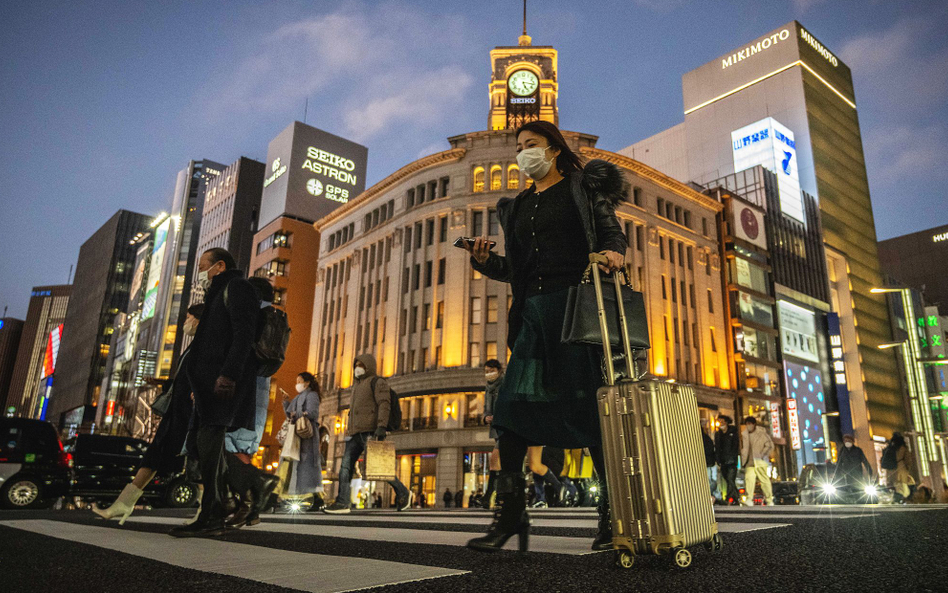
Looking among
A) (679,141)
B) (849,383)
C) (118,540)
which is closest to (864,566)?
(118,540)

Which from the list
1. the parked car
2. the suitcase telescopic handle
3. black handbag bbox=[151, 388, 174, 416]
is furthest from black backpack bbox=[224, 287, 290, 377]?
the parked car

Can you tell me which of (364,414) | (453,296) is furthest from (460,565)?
(453,296)

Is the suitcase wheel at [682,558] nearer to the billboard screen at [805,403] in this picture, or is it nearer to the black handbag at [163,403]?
the black handbag at [163,403]

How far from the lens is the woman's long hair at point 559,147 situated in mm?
3162

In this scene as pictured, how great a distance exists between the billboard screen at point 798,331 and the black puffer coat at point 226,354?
52283 mm

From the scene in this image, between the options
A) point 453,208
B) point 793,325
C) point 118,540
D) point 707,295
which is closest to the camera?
point 118,540

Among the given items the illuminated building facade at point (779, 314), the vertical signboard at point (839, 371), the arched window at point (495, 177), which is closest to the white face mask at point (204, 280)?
the arched window at point (495, 177)

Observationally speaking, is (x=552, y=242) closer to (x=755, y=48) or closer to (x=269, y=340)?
(x=269, y=340)

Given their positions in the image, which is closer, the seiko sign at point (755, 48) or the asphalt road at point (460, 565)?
the asphalt road at point (460, 565)

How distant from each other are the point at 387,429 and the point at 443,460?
27.4 meters

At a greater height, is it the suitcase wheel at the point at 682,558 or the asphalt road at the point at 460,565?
the suitcase wheel at the point at 682,558

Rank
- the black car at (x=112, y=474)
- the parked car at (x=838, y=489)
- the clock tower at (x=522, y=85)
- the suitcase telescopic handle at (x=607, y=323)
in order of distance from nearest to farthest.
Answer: the suitcase telescopic handle at (x=607, y=323) → the parked car at (x=838, y=489) → the black car at (x=112, y=474) → the clock tower at (x=522, y=85)

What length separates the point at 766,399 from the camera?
45344 mm

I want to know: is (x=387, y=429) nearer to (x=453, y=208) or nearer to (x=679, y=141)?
(x=453, y=208)
